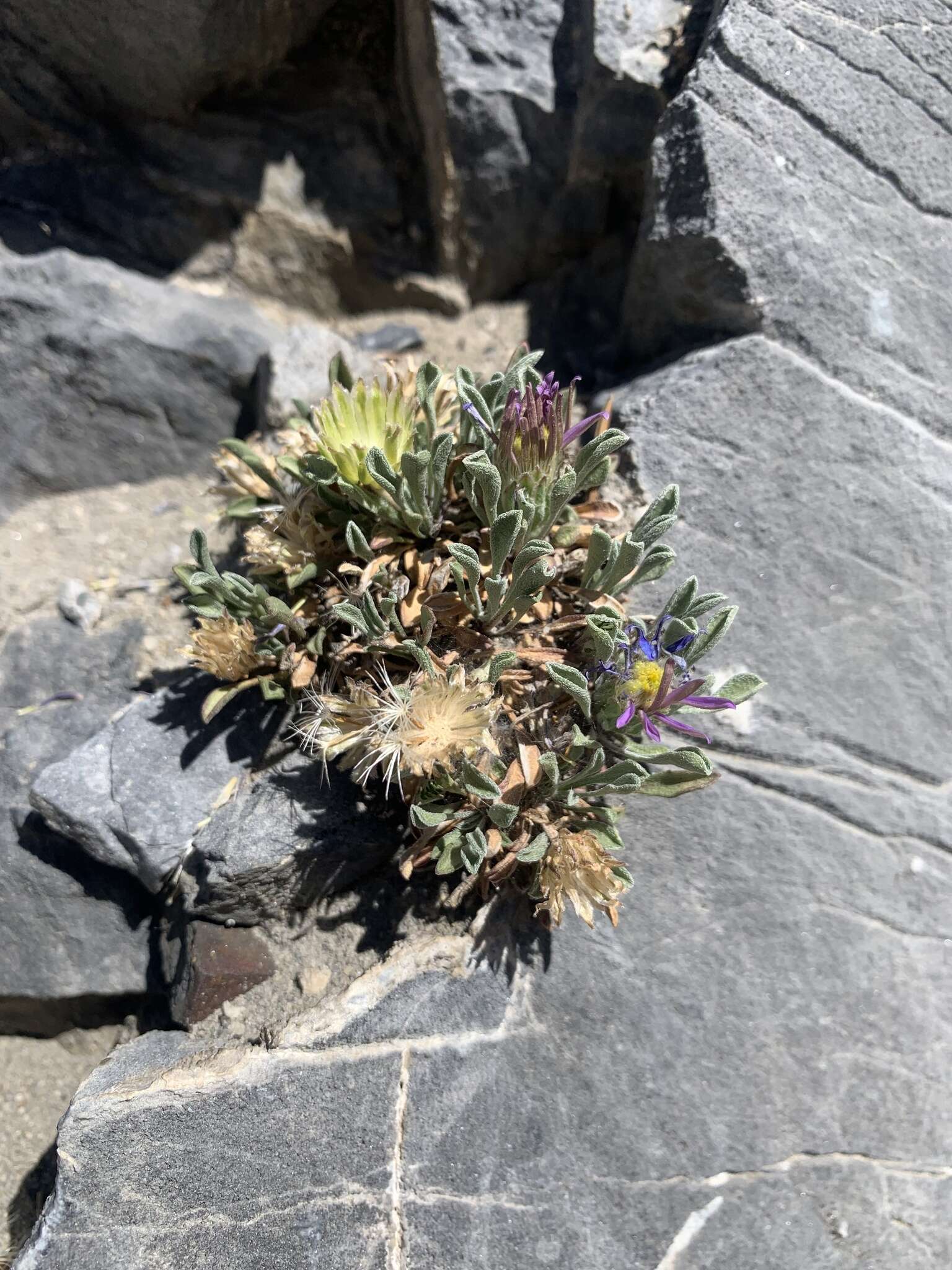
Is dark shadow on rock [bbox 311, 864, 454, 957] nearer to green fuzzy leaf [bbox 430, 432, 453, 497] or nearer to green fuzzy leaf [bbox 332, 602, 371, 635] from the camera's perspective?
green fuzzy leaf [bbox 332, 602, 371, 635]

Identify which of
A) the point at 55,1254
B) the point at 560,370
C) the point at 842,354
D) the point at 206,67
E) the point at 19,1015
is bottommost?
the point at 19,1015

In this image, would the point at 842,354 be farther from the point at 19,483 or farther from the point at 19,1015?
the point at 19,1015

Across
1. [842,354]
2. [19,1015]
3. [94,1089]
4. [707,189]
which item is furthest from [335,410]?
[19,1015]

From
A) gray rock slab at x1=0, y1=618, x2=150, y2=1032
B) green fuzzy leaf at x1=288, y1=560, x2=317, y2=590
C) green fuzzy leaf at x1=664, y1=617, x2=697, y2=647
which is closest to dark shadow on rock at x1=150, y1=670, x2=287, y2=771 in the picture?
gray rock slab at x1=0, y1=618, x2=150, y2=1032

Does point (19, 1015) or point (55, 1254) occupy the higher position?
point (55, 1254)

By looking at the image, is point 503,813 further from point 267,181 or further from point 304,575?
point 267,181

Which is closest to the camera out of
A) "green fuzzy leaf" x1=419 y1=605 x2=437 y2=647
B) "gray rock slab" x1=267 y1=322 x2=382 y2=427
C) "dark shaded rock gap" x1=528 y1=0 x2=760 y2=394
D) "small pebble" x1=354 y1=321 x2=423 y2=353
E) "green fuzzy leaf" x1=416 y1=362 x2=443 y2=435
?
"green fuzzy leaf" x1=419 y1=605 x2=437 y2=647

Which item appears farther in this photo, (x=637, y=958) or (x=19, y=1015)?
(x=19, y=1015)

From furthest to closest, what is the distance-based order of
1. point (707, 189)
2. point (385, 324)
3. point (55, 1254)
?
point (385, 324) → point (707, 189) → point (55, 1254)
